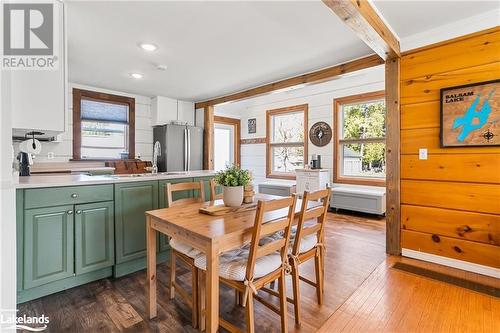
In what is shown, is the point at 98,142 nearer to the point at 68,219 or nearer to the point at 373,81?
the point at 68,219

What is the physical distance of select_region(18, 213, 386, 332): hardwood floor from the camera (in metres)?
1.73

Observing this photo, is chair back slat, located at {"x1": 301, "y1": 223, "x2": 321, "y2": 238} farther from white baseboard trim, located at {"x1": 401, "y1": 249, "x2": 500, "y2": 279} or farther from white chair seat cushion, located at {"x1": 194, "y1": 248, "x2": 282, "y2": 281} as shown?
white baseboard trim, located at {"x1": 401, "y1": 249, "x2": 500, "y2": 279}

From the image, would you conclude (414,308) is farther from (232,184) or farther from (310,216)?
(232,184)

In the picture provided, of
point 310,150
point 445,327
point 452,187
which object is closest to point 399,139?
point 452,187

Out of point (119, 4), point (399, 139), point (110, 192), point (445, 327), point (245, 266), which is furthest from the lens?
point (399, 139)

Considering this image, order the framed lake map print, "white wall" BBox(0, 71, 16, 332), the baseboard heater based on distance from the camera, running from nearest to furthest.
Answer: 1. "white wall" BBox(0, 71, 16, 332)
2. the framed lake map print
3. the baseboard heater

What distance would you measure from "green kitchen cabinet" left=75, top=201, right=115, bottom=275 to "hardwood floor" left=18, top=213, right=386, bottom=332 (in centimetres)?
20

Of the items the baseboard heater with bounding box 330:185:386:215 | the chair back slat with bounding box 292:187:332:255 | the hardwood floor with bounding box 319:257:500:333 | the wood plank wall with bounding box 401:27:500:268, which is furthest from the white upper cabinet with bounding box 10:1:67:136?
the baseboard heater with bounding box 330:185:386:215

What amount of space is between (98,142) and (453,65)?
17.5 ft

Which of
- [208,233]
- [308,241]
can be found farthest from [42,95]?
[308,241]

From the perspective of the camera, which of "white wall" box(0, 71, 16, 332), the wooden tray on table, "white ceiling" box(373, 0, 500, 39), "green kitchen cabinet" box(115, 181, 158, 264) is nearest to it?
"white wall" box(0, 71, 16, 332)

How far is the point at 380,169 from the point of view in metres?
4.91

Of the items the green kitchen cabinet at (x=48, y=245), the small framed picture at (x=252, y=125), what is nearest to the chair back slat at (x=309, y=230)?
the green kitchen cabinet at (x=48, y=245)

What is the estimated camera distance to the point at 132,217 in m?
2.53
